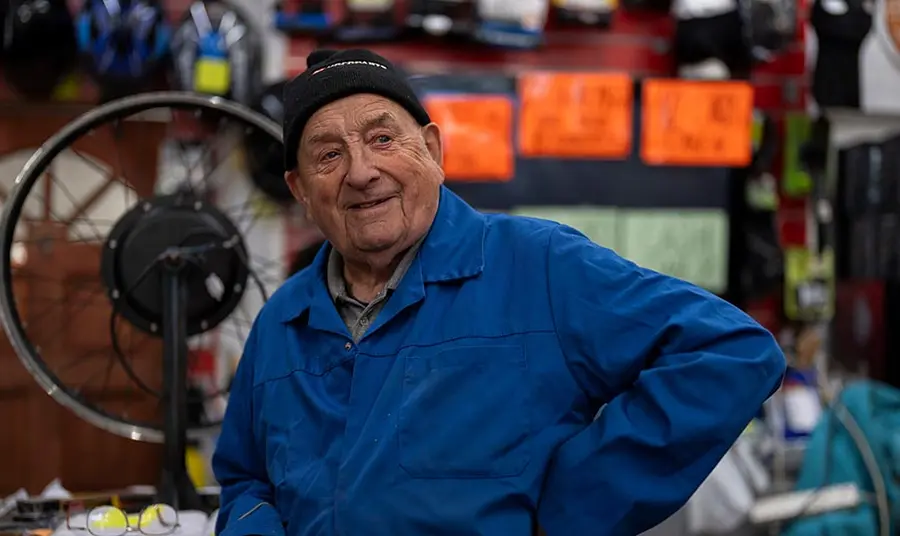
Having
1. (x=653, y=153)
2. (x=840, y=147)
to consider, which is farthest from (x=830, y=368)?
(x=653, y=153)

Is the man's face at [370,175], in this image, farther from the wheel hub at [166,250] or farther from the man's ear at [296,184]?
the wheel hub at [166,250]

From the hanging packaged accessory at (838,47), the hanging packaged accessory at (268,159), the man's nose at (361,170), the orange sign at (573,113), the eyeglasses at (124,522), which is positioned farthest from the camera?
the hanging packaged accessory at (838,47)

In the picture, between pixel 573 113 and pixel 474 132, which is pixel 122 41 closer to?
pixel 474 132

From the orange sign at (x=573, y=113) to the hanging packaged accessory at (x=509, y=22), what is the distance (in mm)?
139

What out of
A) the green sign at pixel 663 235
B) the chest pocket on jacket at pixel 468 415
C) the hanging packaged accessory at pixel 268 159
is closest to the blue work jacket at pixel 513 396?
the chest pocket on jacket at pixel 468 415

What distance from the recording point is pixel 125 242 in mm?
1971

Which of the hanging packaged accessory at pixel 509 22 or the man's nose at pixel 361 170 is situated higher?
the hanging packaged accessory at pixel 509 22

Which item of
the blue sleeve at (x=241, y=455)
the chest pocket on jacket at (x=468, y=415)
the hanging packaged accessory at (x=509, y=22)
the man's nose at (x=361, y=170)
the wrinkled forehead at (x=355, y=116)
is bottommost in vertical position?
the blue sleeve at (x=241, y=455)

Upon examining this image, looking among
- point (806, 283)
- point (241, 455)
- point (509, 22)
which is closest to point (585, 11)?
point (509, 22)

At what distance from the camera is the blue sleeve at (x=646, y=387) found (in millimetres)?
1231

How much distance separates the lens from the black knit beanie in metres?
1.45

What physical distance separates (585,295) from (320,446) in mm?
462

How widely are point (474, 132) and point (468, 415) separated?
85.6 inches

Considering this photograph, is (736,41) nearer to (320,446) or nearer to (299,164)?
(299,164)
